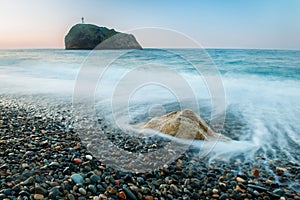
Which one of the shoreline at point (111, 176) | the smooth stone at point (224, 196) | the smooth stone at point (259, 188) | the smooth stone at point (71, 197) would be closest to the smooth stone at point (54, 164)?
the shoreline at point (111, 176)

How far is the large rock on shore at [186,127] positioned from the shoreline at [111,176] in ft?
1.68

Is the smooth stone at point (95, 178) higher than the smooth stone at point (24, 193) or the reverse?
the reverse

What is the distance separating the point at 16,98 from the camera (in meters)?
6.16

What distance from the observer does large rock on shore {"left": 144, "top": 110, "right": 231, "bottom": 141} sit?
345 cm

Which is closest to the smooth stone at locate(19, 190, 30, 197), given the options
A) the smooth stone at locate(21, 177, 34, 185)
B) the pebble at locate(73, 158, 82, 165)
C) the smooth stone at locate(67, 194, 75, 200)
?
the smooth stone at locate(21, 177, 34, 185)

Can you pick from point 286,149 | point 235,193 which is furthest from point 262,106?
point 235,193

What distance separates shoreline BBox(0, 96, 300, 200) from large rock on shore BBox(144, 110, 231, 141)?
1.68 feet

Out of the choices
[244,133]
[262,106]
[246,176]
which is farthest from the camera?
[262,106]

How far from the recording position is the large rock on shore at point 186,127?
136 inches

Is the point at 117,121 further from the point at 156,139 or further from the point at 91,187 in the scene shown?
the point at 91,187

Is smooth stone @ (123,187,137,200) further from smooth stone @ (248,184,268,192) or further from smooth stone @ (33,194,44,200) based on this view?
smooth stone @ (248,184,268,192)

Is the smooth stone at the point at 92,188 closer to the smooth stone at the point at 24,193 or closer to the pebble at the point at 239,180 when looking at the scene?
the smooth stone at the point at 24,193

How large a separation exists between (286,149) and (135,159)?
7.23ft

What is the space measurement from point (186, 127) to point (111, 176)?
5.23 feet
